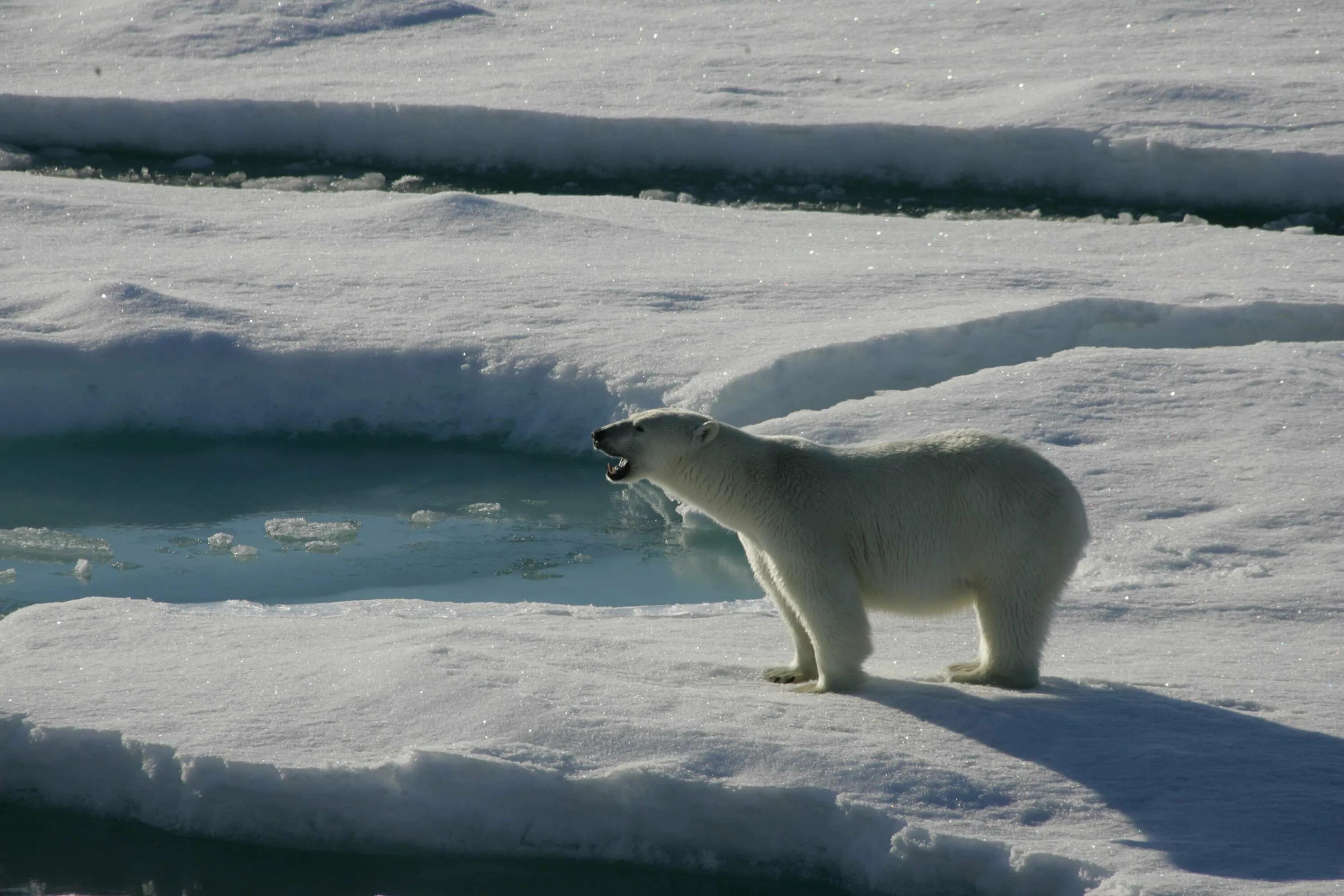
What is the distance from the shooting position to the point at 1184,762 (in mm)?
3703

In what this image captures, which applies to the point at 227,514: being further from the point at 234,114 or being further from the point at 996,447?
the point at 234,114

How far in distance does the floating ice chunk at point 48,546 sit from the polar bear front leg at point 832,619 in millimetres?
3708

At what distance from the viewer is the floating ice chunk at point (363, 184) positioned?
13.0 meters

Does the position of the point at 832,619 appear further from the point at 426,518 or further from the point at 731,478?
the point at 426,518

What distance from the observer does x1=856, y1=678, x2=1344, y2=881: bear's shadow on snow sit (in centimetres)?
336

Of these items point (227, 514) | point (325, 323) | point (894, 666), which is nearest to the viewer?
point (894, 666)

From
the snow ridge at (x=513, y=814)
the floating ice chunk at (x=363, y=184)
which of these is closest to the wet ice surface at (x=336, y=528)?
the snow ridge at (x=513, y=814)

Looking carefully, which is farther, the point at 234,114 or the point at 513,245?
the point at 234,114

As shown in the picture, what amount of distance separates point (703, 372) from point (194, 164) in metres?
8.34

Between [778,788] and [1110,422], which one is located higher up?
[1110,422]

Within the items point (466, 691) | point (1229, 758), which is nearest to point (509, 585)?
point (466, 691)

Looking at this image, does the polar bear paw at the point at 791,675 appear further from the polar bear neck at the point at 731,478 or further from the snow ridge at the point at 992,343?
the snow ridge at the point at 992,343

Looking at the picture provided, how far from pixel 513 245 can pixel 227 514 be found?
→ 380 cm

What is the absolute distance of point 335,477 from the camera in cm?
740
